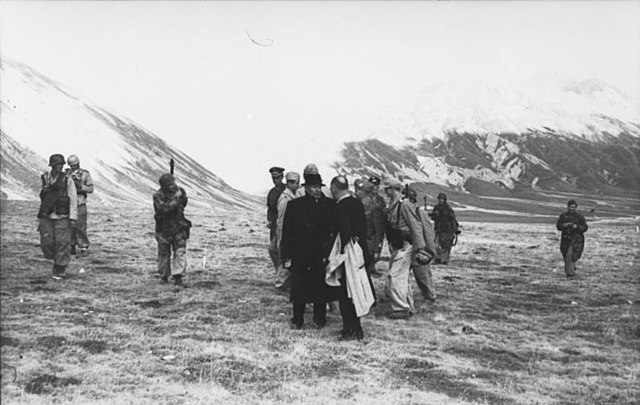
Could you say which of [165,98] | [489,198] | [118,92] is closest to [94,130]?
[118,92]

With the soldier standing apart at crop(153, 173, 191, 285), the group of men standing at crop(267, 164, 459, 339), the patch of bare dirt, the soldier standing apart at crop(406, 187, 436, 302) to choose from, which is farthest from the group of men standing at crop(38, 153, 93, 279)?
the soldier standing apart at crop(406, 187, 436, 302)

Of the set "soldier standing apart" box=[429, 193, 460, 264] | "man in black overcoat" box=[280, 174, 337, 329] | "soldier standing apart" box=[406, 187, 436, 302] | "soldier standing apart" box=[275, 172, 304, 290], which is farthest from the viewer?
"soldier standing apart" box=[429, 193, 460, 264]

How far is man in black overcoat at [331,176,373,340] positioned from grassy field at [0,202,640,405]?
0.23 meters

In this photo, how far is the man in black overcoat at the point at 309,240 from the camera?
319 inches

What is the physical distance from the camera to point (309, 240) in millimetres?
8125

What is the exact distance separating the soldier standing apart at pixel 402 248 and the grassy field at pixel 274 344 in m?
0.29

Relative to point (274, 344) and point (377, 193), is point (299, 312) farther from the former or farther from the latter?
point (377, 193)

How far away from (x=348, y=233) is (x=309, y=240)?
58 centimetres

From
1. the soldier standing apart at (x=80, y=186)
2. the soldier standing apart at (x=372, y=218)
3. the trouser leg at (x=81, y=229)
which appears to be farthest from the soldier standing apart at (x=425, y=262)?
the trouser leg at (x=81, y=229)

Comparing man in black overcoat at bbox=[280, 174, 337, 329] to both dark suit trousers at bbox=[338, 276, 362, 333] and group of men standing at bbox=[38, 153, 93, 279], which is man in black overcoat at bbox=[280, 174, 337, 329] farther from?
group of men standing at bbox=[38, 153, 93, 279]

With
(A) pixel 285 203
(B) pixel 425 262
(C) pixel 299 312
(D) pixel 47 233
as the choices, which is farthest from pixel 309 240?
(D) pixel 47 233

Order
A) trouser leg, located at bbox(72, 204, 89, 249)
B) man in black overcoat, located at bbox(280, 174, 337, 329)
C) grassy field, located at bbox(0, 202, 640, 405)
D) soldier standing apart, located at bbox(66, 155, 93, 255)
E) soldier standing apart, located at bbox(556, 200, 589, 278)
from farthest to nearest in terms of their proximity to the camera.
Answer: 1. soldier standing apart, located at bbox(556, 200, 589, 278)
2. trouser leg, located at bbox(72, 204, 89, 249)
3. soldier standing apart, located at bbox(66, 155, 93, 255)
4. man in black overcoat, located at bbox(280, 174, 337, 329)
5. grassy field, located at bbox(0, 202, 640, 405)

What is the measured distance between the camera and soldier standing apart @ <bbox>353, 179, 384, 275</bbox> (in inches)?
460

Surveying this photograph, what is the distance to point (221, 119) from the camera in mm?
150500
